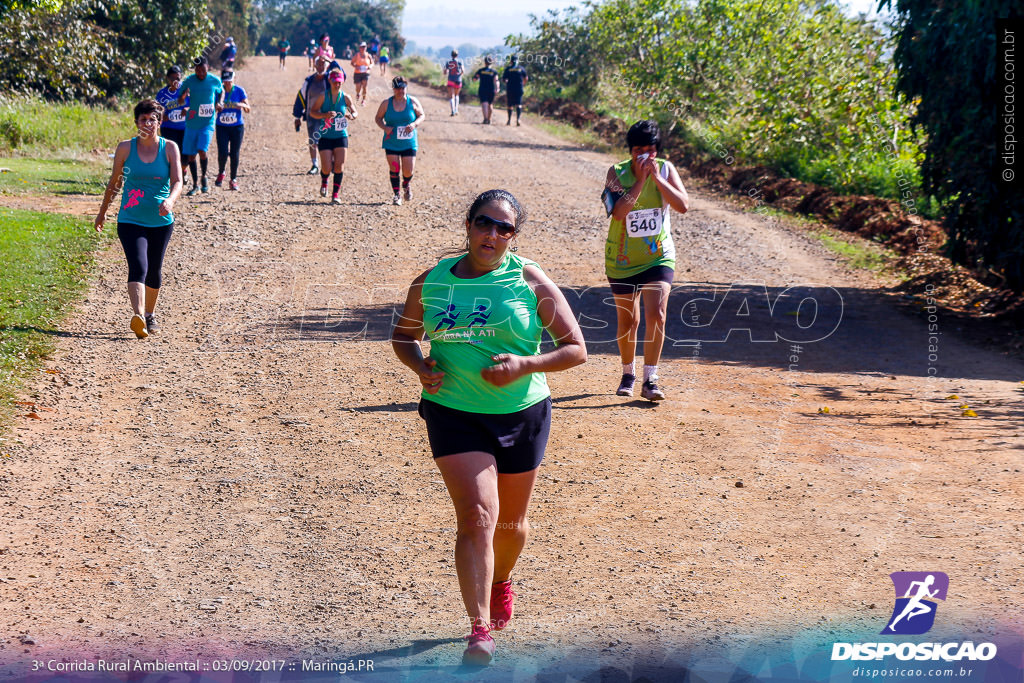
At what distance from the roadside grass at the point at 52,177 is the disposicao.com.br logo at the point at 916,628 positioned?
14893mm

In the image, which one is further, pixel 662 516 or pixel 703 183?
pixel 703 183

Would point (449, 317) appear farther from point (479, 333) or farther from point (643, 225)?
point (643, 225)

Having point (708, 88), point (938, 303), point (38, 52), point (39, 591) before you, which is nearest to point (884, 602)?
point (39, 591)

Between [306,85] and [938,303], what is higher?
[306,85]

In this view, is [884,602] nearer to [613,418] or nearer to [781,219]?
[613,418]

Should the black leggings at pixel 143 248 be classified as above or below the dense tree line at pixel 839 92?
below

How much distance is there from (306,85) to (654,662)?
1374 centimetres

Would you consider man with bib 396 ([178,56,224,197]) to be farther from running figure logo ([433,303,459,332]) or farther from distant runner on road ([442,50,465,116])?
distant runner on road ([442,50,465,116])

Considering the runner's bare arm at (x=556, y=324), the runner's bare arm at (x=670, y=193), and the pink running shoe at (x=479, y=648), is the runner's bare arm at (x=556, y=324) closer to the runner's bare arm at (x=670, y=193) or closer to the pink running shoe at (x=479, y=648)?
the pink running shoe at (x=479, y=648)

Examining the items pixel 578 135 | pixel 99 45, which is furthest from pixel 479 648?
pixel 578 135

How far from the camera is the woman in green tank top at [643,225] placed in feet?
25.5

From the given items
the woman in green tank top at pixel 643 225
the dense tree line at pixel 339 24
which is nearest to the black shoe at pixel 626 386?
the woman in green tank top at pixel 643 225

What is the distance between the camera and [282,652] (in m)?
4.51

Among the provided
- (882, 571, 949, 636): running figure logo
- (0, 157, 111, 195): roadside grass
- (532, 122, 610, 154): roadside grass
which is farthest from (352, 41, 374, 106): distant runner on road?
(882, 571, 949, 636): running figure logo
